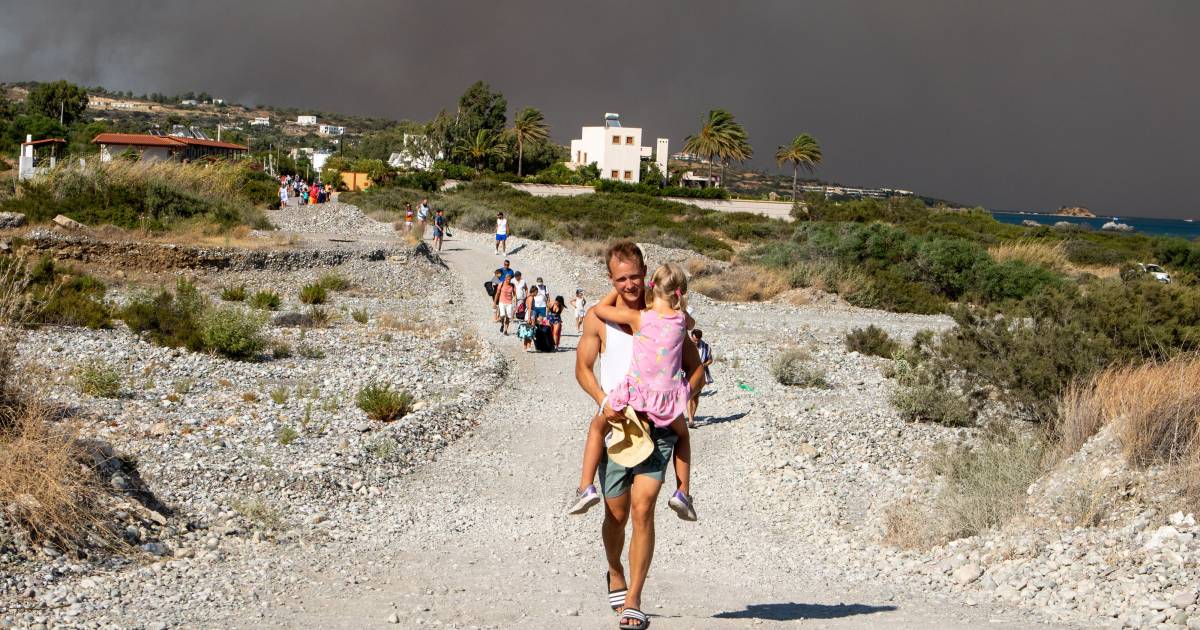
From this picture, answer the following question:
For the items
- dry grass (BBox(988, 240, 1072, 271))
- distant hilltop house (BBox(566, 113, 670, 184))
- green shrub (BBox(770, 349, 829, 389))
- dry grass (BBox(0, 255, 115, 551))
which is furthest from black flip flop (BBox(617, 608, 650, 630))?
distant hilltop house (BBox(566, 113, 670, 184))

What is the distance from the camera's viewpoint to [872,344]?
2133 cm

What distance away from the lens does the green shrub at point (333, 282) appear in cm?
2644

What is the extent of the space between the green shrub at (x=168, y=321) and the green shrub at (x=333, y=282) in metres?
7.46

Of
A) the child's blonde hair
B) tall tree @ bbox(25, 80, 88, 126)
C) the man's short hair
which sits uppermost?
tall tree @ bbox(25, 80, 88, 126)

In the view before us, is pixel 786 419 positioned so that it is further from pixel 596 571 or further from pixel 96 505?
pixel 96 505

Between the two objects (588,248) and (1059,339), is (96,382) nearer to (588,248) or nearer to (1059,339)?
(1059,339)

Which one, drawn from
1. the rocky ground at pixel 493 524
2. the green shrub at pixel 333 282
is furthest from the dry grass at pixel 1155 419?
the green shrub at pixel 333 282

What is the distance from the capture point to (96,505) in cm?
744

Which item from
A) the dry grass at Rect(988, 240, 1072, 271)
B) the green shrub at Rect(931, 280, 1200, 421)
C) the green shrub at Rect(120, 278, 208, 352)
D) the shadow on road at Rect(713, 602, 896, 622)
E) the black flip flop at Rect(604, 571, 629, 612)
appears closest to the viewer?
the black flip flop at Rect(604, 571, 629, 612)

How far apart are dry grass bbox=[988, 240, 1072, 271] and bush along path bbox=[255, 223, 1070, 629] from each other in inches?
1195

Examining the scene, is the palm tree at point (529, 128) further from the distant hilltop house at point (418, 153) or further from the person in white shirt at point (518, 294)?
the person in white shirt at point (518, 294)

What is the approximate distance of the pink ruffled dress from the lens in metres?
5.42

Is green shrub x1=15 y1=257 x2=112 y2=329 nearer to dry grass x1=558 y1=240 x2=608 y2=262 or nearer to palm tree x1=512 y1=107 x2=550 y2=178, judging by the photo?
dry grass x1=558 y1=240 x2=608 y2=262

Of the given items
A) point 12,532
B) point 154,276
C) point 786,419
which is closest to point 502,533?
point 12,532
